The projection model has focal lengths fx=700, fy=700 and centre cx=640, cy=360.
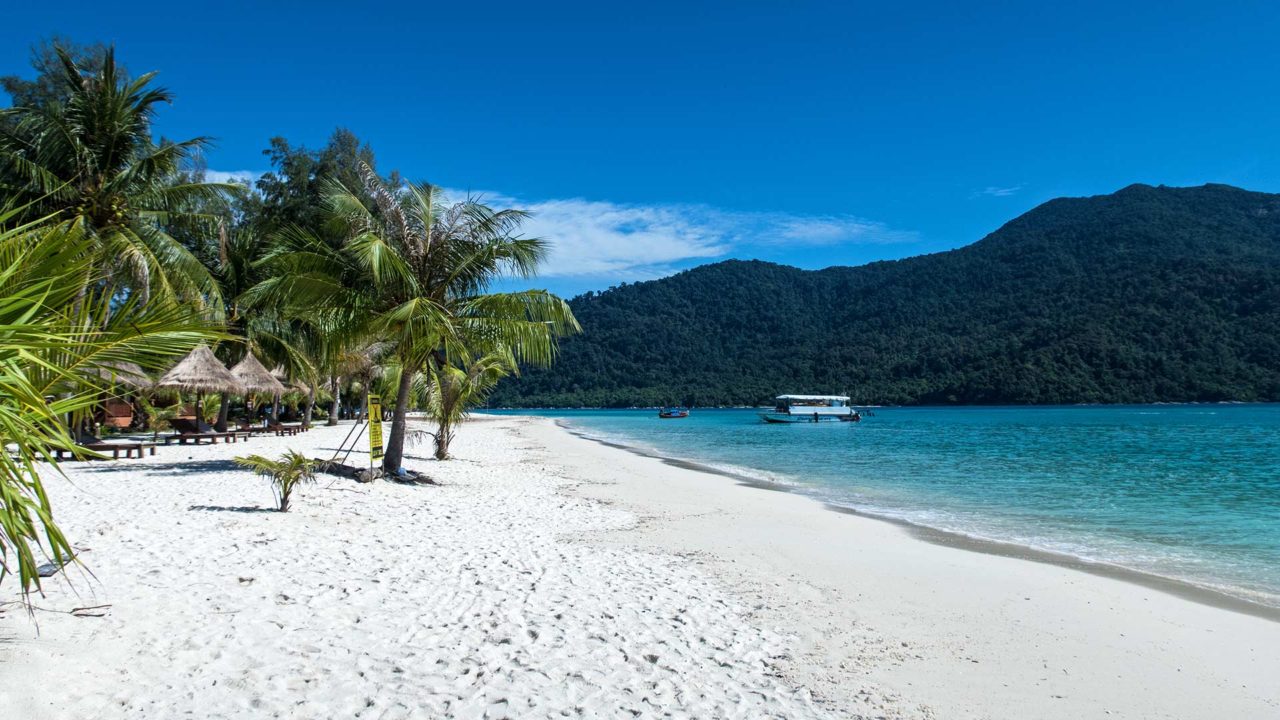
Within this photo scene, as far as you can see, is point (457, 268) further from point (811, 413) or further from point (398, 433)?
point (811, 413)

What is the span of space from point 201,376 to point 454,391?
796 cm

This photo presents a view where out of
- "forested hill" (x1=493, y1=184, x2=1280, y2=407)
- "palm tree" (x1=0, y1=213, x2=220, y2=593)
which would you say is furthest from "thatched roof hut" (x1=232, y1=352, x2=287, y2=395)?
"forested hill" (x1=493, y1=184, x2=1280, y2=407)

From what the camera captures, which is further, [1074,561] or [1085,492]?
[1085,492]

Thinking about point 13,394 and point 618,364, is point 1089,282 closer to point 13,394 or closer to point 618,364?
point 618,364

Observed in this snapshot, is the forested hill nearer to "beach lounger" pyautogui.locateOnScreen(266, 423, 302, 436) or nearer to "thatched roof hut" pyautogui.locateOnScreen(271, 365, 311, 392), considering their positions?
"thatched roof hut" pyautogui.locateOnScreen(271, 365, 311, 392)

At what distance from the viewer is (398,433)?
11.7 metres

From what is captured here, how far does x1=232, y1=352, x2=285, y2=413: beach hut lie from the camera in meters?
20.2

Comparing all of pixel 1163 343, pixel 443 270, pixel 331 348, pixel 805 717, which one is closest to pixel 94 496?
pixel 331 348

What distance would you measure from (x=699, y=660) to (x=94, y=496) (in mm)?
8079

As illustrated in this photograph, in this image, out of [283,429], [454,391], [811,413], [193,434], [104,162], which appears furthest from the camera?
[811,413]

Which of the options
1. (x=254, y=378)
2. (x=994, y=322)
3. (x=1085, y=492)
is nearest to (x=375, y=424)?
(x=254, y=378)

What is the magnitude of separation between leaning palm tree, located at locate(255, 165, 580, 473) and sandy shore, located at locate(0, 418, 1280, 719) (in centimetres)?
371

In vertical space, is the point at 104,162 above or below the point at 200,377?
above

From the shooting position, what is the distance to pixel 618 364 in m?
137
